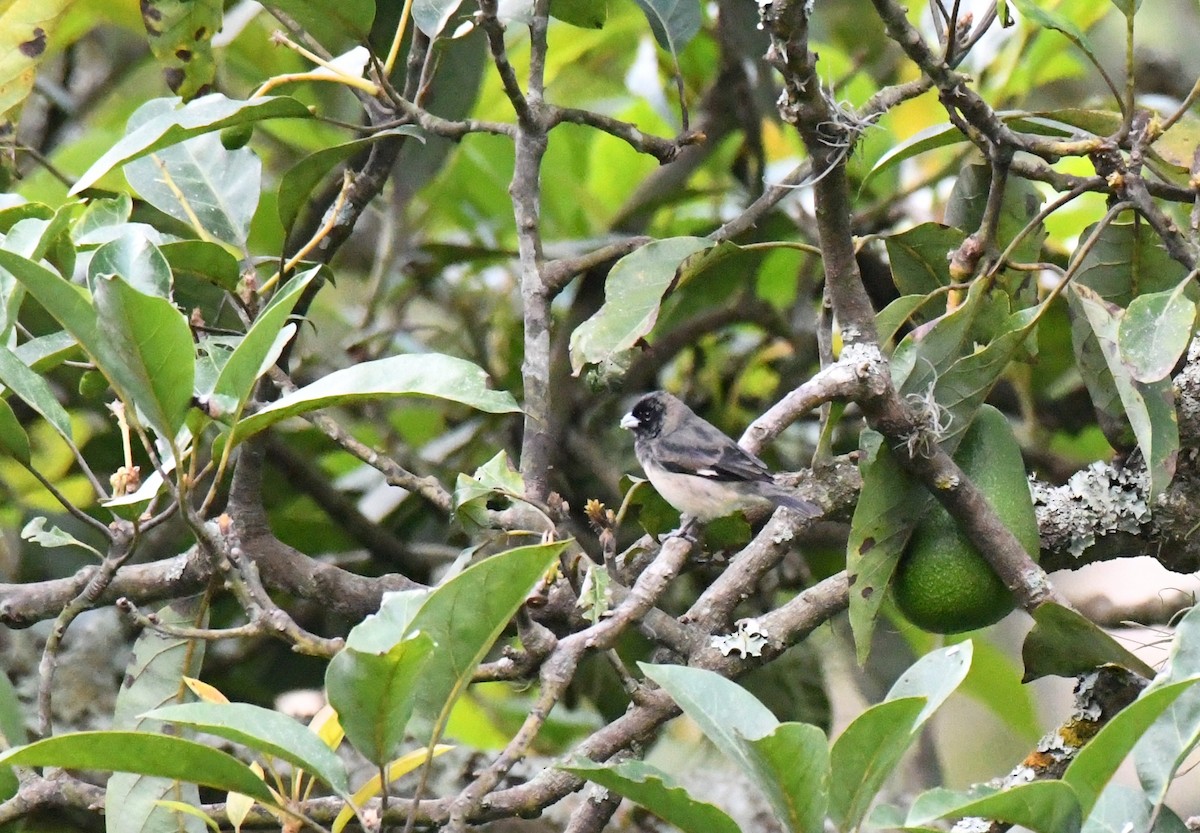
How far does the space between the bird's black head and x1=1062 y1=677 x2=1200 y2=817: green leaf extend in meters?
2.00

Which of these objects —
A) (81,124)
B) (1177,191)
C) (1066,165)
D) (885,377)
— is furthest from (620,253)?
(81,124)

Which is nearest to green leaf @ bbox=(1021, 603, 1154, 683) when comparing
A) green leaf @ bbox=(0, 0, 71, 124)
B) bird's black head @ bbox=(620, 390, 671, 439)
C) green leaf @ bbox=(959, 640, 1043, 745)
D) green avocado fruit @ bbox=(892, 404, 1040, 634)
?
green avocado fruit @ bbox=(892, 404, 1040, 634)

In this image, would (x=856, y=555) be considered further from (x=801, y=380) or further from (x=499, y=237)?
(x=499, y=237)

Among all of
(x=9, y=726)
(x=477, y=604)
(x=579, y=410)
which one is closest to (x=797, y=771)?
(x=477, y=604)

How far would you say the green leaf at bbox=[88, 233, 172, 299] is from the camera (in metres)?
1.60

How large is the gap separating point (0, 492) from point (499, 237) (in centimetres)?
161

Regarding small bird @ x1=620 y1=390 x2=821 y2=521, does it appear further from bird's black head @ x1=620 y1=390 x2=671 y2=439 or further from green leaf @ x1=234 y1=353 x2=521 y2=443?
green leaf @ x1=234 y1=353 x2=521 y2=443

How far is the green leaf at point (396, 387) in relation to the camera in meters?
1.46

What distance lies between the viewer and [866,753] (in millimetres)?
1157

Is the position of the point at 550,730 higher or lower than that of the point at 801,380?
lower

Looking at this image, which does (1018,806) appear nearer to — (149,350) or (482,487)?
(482,487)

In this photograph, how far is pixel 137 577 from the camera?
7.09 ft

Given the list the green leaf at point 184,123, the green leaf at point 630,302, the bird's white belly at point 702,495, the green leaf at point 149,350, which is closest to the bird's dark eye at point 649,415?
the bird's white belly at point 702,495

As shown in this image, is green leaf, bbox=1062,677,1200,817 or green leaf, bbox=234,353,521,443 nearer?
green leaf, bbox=1062,677,1200,817
